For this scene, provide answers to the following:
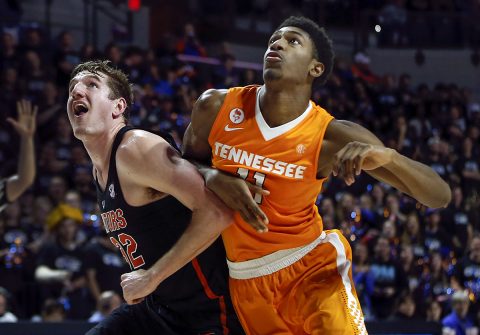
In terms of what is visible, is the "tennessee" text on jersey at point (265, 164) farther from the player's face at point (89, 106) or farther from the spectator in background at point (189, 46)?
the spectator in background at point (189, 46)

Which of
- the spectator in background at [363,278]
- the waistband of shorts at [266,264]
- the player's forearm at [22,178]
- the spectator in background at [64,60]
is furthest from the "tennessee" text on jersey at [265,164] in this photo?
the spectator in background at [64,60]

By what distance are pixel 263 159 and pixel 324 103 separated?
877 centimetres

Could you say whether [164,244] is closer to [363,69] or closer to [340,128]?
[340,128]

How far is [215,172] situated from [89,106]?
62 cm

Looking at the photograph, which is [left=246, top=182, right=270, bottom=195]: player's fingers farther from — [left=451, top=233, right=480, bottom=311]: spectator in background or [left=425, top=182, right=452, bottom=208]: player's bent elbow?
[left=451, top=233, right=480, bottom=311]: spectator in background

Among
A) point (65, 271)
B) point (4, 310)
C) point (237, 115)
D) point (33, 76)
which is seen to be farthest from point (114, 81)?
point (33, 76)

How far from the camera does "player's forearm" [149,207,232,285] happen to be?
Result: 3643 millimetres

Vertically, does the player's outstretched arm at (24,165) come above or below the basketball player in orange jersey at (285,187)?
below

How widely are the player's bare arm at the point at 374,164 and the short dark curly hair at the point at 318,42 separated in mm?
372

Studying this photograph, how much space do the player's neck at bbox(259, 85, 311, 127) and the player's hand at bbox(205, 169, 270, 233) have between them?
0.39m

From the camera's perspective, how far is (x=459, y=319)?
8.84 m

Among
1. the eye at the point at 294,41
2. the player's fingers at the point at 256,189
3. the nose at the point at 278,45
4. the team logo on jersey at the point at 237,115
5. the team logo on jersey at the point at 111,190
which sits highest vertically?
the eye at the point at 294,41

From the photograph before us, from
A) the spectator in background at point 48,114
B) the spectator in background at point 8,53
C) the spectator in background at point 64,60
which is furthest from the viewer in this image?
the spectator in background at point 64,60

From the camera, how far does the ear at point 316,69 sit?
411cm
